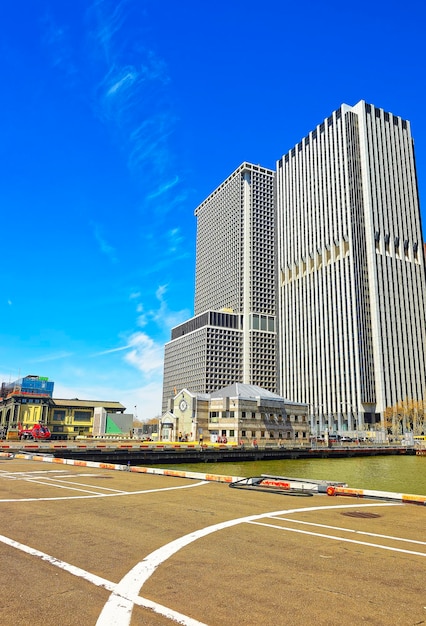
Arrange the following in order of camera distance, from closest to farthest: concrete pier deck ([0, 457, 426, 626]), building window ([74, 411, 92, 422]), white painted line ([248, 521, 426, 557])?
concrete pier deck ([0, 457, 426, 626]) → white painted line ([248, 521, 426, 557]) → building window ([74, 411, 92, 422])

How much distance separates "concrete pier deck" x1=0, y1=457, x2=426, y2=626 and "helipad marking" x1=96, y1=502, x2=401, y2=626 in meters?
0.03

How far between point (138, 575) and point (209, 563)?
1.66 m

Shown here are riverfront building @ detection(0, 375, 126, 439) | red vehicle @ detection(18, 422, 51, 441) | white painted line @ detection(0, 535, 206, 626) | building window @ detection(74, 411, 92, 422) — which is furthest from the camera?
building window @ detection(74, 411, 92, 422)

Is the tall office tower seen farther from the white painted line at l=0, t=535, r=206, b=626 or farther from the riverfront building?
the white painted line at l=0, t=535, r=206, b=626

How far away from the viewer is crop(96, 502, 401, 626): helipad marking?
6996 mm

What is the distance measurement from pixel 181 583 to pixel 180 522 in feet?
19.6

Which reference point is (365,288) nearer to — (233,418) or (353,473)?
(233,418)

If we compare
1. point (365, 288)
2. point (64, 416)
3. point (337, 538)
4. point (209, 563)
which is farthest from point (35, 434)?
point (365, 288)

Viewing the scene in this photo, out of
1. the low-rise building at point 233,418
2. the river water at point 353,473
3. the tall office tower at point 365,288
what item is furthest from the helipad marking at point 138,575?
the tall office tower at point 365,288

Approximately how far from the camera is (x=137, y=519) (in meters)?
14.7

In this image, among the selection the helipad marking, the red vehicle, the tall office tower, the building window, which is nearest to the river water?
the helipad marking

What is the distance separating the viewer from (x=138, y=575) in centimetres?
895

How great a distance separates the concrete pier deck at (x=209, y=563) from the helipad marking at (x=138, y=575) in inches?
1.0

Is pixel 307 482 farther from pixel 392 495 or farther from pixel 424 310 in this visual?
pixel 424 310
